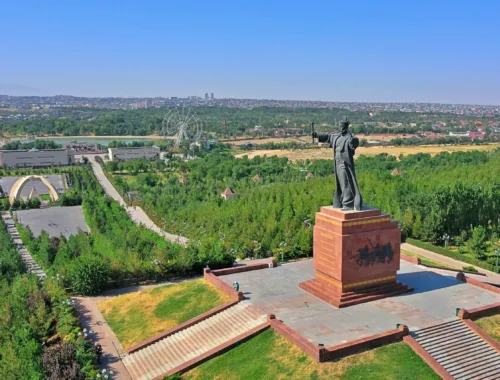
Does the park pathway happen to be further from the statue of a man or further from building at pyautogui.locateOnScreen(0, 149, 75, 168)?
the statue of a man

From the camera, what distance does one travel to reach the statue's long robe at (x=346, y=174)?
20594 millimetres

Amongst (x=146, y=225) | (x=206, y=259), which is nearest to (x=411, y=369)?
(x=206, y=259)

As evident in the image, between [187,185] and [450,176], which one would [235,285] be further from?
[187,185]

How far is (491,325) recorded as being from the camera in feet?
61.8

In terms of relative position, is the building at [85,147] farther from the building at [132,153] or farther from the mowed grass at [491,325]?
the mowed grass at [491,325]

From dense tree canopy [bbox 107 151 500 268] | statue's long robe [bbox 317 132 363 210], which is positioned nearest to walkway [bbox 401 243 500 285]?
dense tree canopy [bbox 107 151 500 268]

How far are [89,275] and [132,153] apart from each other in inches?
3117

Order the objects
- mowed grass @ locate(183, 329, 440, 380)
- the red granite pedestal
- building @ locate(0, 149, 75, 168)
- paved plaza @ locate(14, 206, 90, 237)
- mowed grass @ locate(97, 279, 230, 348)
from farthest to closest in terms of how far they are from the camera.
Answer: building @ locate(0, 149, 75, 168) → paved plaza @ locate(14, 206, 90, 237) → mowed grass @ locate(97, 279, 230, 348) → the red granite pedestal → mowed grass @ locate(183, 329, 440, 380)

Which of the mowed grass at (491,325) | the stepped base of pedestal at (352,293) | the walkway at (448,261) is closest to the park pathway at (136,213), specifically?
the walkway at (448,261)

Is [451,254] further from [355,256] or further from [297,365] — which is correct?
[297,365]

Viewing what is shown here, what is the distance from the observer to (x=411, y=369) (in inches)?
620

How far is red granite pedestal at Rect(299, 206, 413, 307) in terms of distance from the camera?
19953 mm

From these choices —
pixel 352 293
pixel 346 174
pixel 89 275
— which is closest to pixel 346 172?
pixel 346 174

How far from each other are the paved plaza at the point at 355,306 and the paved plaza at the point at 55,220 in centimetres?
2905
